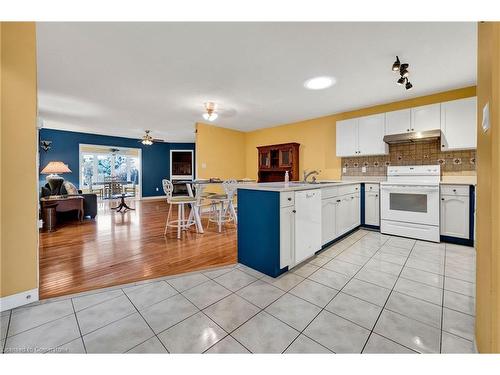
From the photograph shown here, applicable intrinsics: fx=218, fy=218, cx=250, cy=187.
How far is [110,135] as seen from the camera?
7699 millimetres

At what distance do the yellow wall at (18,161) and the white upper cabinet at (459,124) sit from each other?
4784 millimetres

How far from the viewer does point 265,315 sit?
1.49m

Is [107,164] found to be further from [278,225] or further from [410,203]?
[410,203]

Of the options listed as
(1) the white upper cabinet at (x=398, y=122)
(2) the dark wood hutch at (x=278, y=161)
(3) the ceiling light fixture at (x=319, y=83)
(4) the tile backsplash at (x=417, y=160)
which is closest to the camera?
(3) the ceiling light fixture at (x=319, y=83)

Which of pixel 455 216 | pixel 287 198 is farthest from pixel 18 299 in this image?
pixel 455 216

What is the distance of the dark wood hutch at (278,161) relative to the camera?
5.23 metres

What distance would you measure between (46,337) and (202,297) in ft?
3.04

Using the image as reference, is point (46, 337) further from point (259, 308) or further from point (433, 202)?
point (433, 202)

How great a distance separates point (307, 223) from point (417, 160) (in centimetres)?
273

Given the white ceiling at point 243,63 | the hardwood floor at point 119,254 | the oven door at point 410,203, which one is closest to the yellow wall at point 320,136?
the white ceiling at point 243,63

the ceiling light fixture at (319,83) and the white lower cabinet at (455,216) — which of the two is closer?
the white lower cabinet at (455,216)

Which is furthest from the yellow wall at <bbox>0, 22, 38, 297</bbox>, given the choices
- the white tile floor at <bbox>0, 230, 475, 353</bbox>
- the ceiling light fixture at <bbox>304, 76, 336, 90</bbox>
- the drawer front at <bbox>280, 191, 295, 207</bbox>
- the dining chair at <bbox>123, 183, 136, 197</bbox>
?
the dining chair at <bbox>123, 183, 136, 197</bbox>

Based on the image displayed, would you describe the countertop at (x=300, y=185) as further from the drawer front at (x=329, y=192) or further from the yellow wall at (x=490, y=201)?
the yellow wall at (x=490, y=201)

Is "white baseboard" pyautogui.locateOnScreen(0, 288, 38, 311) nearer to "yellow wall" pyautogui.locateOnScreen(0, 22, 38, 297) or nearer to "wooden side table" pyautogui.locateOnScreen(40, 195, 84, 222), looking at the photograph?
"yellow wall" pyautogui.locateOnScreen(0, 22, 38, 297)
